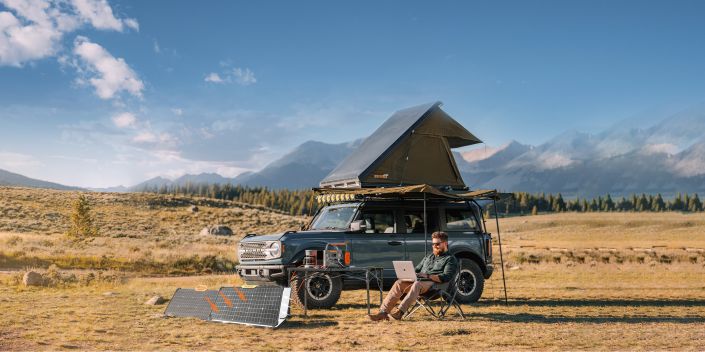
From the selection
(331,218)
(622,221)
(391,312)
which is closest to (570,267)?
(331,218)

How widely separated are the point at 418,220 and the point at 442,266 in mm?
3076

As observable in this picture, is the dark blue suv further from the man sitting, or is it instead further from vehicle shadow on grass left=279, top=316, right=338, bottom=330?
the man sitting

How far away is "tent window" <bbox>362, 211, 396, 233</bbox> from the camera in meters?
13.6

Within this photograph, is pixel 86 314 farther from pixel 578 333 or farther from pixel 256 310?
pixel 578 333

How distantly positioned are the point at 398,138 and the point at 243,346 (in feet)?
30.0

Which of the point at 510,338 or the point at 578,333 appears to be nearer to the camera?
the point at 510,338

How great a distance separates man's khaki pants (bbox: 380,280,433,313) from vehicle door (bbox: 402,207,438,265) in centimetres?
258

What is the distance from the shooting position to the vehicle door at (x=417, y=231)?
13.7 meters

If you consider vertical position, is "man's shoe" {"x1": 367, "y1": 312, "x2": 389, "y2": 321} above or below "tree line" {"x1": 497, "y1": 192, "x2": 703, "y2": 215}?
below

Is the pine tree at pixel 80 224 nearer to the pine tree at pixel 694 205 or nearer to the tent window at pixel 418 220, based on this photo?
the tent window at pixel 418 220

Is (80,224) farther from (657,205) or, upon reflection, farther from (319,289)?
(657,205)

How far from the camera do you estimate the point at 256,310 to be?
10484 mm

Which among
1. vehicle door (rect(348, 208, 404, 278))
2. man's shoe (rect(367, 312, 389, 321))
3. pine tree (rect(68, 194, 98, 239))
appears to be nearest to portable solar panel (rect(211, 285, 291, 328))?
man's shoe (rect(367, 312, 389, 321))

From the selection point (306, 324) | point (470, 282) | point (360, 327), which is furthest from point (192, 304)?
point (470, 282)
